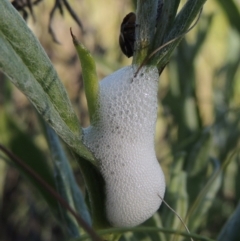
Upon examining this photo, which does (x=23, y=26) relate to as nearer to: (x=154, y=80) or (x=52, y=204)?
(x=154, y=80)

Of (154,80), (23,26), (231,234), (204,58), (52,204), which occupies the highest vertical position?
(23,26)

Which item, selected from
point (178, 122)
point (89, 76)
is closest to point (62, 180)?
point (89, 76)

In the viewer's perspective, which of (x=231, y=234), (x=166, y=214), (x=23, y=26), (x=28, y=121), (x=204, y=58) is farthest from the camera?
(x=204, y=58)

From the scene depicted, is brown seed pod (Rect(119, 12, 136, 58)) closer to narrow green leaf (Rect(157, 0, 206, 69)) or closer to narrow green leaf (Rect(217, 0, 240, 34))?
narrow green leaf (Rect(157, 0, 206, 69))

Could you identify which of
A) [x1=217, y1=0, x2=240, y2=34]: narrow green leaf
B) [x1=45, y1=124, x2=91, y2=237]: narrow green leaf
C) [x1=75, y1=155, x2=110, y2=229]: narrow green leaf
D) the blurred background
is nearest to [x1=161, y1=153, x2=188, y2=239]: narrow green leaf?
the blurred background

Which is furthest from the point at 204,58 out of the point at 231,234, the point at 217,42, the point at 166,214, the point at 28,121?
the point at 231,234

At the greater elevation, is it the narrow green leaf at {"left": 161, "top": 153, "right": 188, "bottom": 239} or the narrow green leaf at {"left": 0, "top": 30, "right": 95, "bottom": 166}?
the narrow green leaf at {"left": 0, "top": 30, "right": 95, "bottom": 166}
